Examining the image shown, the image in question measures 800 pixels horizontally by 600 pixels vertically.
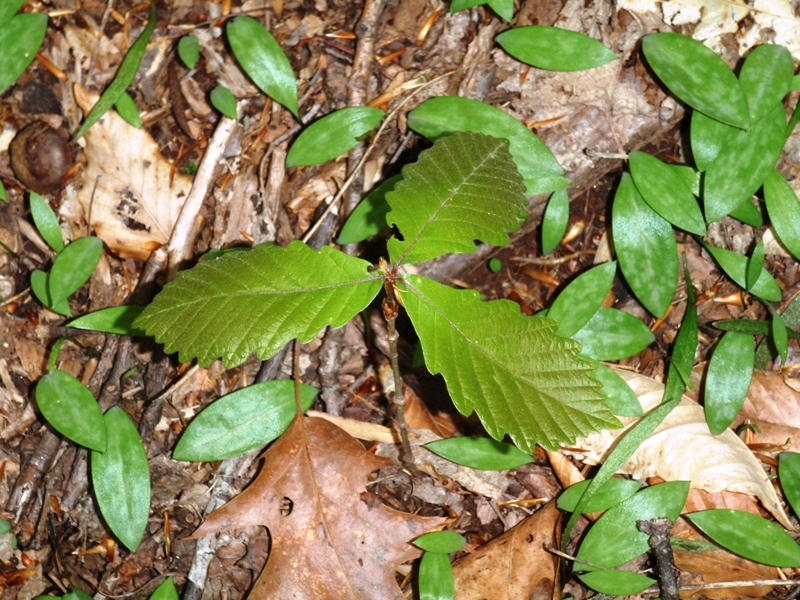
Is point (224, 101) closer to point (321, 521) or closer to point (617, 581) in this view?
point (321, 521)

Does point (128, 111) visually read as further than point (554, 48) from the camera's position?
Yes

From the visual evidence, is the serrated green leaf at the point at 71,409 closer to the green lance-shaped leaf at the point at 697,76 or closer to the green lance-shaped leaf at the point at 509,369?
the green lance-shaped leaf at the point at 509,369

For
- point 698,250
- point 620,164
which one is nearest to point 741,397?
point 698,250

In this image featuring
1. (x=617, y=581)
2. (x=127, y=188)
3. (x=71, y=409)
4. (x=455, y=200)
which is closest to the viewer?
(x=455, y=200)

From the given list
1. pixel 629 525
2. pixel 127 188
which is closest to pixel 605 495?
pixel 629 525

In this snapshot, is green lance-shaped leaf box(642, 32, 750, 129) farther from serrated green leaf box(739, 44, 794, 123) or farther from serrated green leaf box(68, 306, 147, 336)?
serrated green leaf box(68, 306, 147, 336)

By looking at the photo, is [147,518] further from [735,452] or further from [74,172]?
[735,452]
